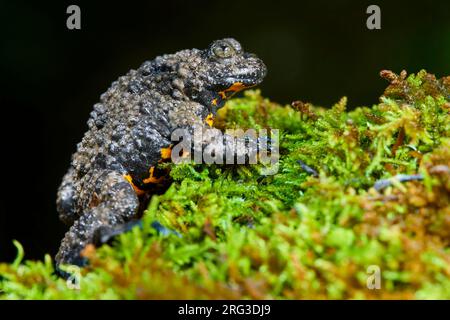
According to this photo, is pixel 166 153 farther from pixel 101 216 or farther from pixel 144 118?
pixel 101 216

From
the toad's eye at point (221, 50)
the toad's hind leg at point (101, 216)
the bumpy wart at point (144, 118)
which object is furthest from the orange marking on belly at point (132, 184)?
the toad's eye at point (221, 50)

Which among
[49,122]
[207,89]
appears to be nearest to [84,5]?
[49,122]

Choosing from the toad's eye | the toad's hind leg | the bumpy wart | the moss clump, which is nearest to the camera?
the moss clump

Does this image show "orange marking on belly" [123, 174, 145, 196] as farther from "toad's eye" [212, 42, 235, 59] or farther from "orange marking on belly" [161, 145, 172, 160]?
"toad's eye" [212, 42, 235, 59]

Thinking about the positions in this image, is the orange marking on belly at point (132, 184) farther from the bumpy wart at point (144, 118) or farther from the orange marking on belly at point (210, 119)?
the orange marking on belly at point (210, 119)

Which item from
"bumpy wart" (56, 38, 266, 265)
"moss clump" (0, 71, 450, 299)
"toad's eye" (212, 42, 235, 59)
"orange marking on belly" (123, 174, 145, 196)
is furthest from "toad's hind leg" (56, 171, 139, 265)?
"toad's eye" (212, 42, 235, 59)

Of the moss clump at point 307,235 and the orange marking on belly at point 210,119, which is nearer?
the moss clump at point 307,235
